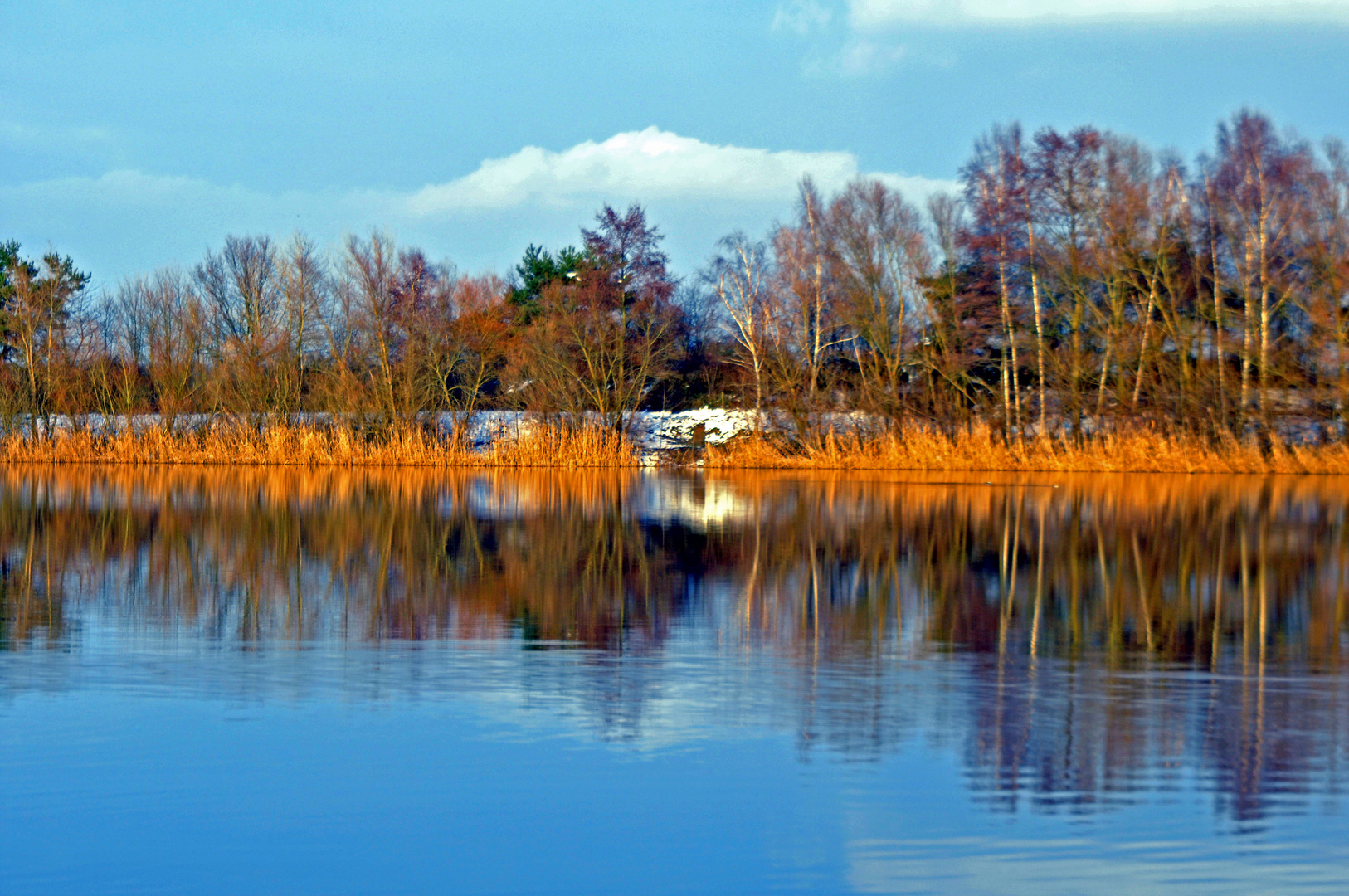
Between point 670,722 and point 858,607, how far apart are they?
380 cm

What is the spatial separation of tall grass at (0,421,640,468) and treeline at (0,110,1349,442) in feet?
3.10

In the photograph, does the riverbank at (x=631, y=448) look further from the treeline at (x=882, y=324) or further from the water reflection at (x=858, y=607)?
the water reflection at (x=858, y=607)

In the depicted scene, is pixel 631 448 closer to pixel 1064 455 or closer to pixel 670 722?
pixel 1064 455

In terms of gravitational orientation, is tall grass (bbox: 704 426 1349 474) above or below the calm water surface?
above

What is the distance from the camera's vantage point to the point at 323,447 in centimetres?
3544

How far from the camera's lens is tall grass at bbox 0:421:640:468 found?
34.1 meters

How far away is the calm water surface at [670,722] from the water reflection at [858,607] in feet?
0.13

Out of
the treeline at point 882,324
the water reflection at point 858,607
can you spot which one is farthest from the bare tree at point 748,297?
the water reflection at point 858,607

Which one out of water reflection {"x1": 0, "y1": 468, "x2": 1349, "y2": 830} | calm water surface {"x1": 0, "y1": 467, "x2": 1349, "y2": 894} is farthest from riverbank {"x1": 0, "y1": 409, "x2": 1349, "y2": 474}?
calm water surface {"x1": 0, "y1": 467, "x2": 1349, "y2": 894}

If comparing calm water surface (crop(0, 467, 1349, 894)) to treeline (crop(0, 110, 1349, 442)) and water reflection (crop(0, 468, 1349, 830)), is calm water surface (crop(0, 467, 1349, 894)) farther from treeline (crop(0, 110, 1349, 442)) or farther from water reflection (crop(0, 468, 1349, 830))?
treeline (crop(0, 110, 1349, 442))

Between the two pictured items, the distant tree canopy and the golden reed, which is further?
the distant tree canopy

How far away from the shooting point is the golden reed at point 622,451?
30969mm

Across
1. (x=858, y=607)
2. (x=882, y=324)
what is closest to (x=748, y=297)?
(x=882, y=324)

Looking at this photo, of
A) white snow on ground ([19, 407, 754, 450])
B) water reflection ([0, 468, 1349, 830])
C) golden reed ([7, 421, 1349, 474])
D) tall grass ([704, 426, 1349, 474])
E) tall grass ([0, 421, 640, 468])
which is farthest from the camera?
white snow on ground ([19, 407, 754, 450])
